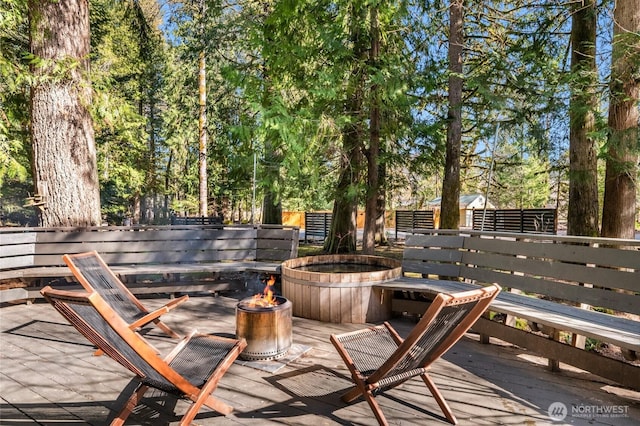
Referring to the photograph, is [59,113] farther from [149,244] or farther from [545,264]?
[545,264]

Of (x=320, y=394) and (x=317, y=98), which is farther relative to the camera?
(x=317, y=98)

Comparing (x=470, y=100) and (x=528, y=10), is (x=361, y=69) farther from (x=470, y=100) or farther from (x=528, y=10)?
(x=528, y=10)

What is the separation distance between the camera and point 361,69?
648 centimetres

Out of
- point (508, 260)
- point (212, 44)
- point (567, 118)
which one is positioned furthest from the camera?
point (212, 44)

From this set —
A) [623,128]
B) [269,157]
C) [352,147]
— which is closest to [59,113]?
[269,157]

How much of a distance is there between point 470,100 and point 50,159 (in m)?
8.53

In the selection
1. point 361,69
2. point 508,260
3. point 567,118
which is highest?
point 361,69

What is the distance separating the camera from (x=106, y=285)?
3.81 m

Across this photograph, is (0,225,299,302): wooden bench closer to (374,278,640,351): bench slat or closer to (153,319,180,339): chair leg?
(153,319,180,339): chair leg

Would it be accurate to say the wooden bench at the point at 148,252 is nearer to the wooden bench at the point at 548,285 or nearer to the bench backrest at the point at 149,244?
the bench backrest at the point at 149,244

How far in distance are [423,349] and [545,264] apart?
2.14 meters

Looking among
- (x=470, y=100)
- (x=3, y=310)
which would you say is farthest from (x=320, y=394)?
(x=470, y=100)

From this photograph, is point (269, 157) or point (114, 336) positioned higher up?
point (269, 157)

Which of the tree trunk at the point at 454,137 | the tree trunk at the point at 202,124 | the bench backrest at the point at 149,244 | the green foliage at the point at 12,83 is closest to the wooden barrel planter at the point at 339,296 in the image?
the bench backrest at the point at 149,244
